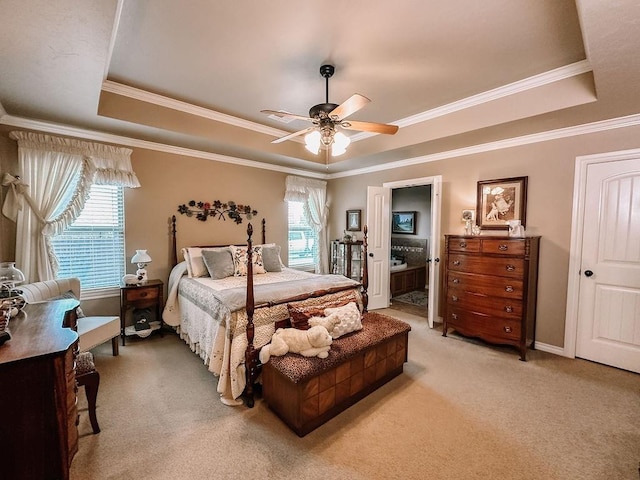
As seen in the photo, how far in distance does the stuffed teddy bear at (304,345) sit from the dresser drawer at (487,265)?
217 centimetres

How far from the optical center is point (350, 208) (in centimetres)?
533

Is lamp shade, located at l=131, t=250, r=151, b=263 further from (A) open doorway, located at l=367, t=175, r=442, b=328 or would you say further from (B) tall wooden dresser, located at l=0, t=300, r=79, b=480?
(A) open doorway, located at l=367, t=175, r=442, b=328

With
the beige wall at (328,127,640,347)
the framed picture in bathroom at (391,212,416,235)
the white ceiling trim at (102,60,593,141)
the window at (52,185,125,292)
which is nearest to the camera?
the white ceiling trim at (102,60,593,141)

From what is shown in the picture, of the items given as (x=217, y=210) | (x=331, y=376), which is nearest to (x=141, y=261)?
(x=217, y=210)

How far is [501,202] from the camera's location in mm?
3459

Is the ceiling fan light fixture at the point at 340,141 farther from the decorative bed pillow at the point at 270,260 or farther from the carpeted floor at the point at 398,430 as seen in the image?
the carpeted floor at the point at 398,430

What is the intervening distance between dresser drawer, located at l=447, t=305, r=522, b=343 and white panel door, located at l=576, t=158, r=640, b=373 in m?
0.70

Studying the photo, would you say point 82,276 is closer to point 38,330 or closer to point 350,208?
point 38,330

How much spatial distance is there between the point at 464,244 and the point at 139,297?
13.1ft

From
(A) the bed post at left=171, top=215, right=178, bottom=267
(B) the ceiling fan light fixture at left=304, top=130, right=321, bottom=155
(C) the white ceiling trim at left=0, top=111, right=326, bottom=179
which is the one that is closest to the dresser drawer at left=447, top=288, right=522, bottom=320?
(B) the ceiling fan light fixture at left=304, top=130, right=321, bottom=155

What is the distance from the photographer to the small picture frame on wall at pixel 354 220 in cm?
516

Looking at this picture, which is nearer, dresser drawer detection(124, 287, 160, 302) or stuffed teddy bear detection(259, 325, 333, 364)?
stuffed teddy bear detection(259, 325, 333, 364)

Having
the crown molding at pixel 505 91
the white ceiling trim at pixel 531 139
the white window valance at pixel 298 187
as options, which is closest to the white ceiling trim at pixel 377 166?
the white ceiling trim at pixel 531 139

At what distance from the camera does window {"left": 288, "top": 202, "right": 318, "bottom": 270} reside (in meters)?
5.24
